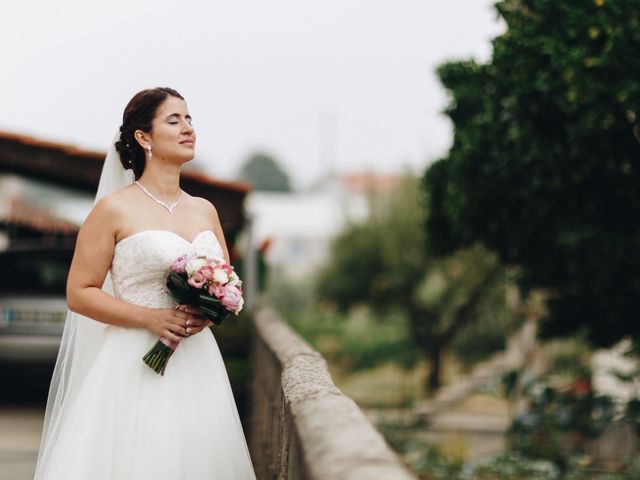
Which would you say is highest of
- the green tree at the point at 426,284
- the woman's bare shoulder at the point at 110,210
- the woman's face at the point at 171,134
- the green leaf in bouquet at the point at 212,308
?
the green tree at the point at 426,284

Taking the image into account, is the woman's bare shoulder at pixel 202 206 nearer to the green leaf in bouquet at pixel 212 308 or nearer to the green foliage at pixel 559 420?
the green leaf in bouquet at pixel 212 308

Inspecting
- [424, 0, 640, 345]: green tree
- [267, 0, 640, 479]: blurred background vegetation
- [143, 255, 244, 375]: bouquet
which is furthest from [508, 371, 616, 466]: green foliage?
[143, 255, 244, 375]: bouquet

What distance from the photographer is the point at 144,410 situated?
12.2 ft

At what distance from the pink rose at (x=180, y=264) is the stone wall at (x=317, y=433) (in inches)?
26.0

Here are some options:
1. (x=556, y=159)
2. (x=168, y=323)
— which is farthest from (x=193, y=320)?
(x=556, y=159)

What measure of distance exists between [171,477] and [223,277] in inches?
33.0

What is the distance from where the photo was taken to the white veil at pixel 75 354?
4051mm

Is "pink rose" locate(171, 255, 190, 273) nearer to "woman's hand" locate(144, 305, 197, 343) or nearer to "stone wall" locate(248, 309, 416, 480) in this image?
Result: "woman's hand" locate(144, 305, 197, 343)

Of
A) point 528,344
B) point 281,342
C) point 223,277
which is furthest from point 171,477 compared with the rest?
point 528,344

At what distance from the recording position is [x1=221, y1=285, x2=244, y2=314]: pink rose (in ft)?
11.8

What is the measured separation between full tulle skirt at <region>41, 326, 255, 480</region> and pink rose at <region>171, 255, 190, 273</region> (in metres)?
0.35

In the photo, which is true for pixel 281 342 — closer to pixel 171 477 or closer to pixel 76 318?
pixel 76 318

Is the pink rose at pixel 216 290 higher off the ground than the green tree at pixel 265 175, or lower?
lower

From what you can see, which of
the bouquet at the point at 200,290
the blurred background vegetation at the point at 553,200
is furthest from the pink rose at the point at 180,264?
the blurred background vegetation at the point at 553,200
